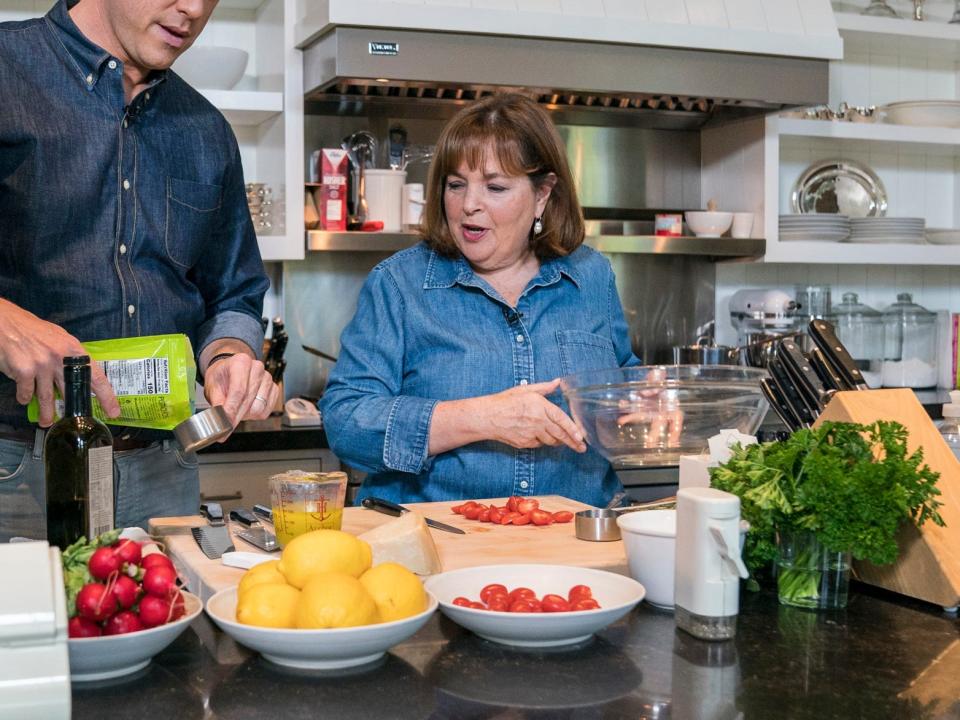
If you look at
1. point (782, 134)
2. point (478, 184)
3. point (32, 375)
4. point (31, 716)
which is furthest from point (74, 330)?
point (782, 134)

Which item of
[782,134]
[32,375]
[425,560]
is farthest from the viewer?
[782,134]

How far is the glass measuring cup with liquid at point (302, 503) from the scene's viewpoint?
152 cm

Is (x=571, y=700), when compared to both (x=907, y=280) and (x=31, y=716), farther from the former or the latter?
(x=907, y=280)

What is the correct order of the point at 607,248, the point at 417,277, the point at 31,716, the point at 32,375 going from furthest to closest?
the point at 607,248 < the point at 417,277 < the point at 32,375 < the point at 31,716

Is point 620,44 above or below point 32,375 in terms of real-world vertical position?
Result: above

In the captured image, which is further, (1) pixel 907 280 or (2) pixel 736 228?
(1) pixel 907 280

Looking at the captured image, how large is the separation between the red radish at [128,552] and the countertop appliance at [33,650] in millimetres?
142

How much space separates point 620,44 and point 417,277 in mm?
1449

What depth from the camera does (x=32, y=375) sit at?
1521 millimetres

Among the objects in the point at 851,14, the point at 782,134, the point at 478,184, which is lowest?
the point at 478,184

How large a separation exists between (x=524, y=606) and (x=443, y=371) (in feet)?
3.09

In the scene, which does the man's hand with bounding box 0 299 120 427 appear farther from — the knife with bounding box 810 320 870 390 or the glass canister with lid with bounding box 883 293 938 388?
the glass canister with lid with bounding box 883 293 938 388

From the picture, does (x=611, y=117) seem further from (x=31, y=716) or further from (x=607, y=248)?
(x=31, y=716)

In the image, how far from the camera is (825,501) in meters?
1.32
